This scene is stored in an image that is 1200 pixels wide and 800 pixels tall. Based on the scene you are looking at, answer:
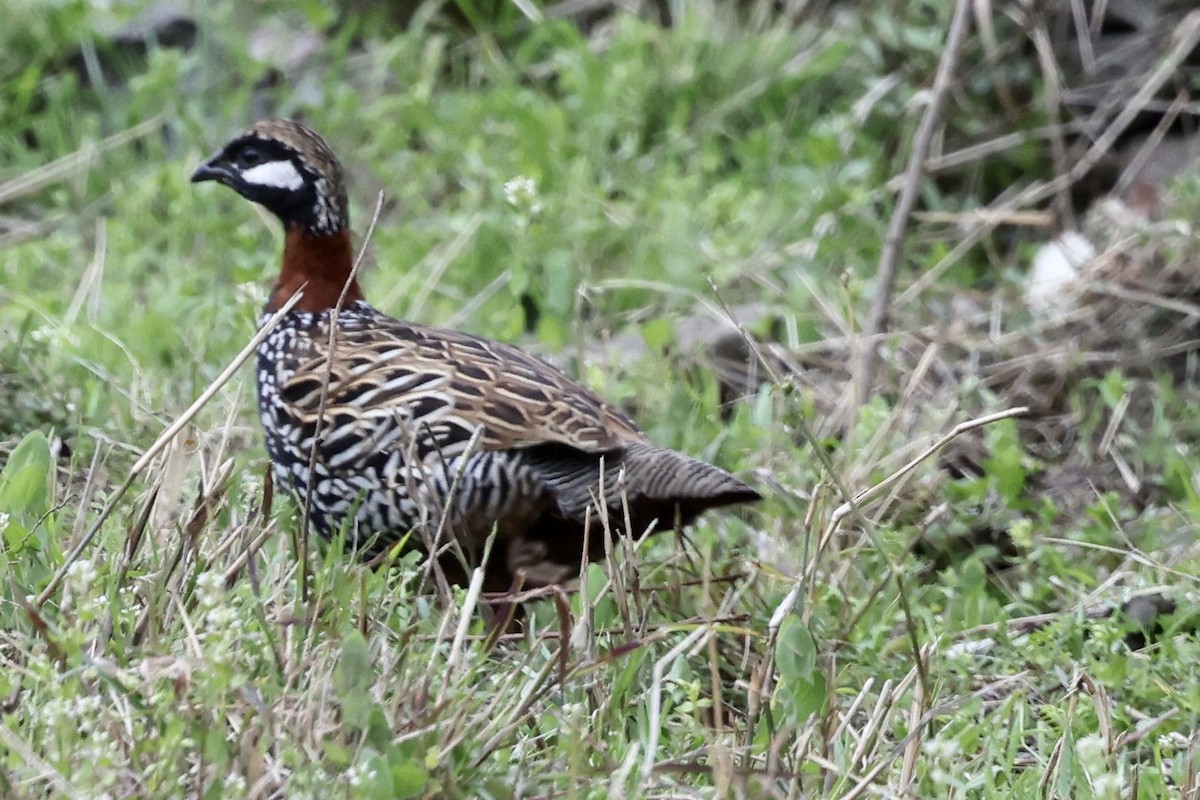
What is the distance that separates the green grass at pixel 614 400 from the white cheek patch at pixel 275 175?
468 millimetres

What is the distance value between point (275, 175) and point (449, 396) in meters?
0.77

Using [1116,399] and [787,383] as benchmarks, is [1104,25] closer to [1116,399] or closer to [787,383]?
[1116,399]

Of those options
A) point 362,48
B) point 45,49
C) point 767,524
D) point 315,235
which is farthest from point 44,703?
point 362,48

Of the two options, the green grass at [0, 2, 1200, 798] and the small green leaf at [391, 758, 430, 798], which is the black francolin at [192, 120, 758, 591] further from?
the small green leaf at [391, 758, 430, 798]

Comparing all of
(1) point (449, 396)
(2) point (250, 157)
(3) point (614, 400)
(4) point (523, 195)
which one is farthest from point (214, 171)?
(3) point (614, 400)

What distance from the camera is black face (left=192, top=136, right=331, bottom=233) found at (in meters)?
3.82

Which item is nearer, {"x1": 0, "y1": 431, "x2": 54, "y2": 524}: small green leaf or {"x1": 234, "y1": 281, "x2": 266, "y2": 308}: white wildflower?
{"x1": 0, "y1": 431, "x2": 54, "y2": 524}: small green leaf

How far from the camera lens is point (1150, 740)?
3.05m

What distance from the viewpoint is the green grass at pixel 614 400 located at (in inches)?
98.3

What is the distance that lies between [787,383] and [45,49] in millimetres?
4418

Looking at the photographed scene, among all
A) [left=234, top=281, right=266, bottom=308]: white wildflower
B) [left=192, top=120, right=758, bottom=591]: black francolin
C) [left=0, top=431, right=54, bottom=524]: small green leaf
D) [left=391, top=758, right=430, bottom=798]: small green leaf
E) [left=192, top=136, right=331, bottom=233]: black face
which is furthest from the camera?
[left=234, top=281, right=266, bottom=308]: white wildflower

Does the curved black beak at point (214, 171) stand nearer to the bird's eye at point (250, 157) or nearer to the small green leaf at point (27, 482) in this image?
the bird's eye at point (250, 157)

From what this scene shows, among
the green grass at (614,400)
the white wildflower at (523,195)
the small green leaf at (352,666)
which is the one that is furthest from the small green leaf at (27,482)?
the white wildflower at (523,195)

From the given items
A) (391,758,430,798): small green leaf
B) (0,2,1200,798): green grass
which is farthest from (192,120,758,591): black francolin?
(391,758,430,798): small green leaf
